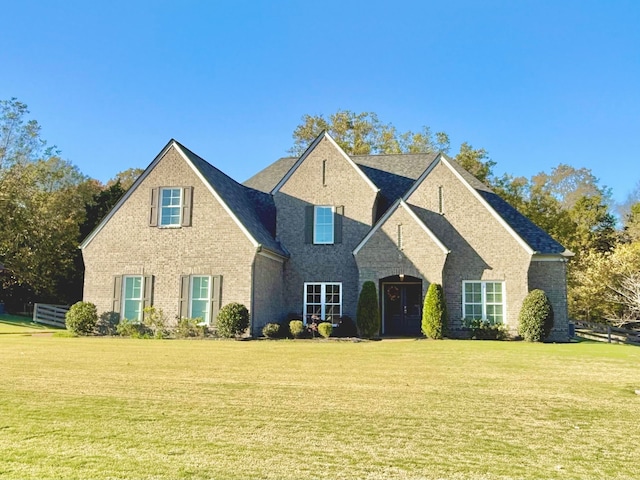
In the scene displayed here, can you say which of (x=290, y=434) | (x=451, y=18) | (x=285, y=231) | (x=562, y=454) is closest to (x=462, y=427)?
(x=562, y=454)

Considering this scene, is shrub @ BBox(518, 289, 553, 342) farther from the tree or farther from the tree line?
the tree

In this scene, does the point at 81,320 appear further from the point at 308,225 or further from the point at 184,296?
the point at 308,225

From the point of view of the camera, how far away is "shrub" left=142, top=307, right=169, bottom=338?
72.3 feet

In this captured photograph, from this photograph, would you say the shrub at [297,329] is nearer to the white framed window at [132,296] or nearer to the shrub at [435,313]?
the shrub at [435,313]

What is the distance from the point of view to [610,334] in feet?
84.0

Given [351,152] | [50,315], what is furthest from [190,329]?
[351,152]

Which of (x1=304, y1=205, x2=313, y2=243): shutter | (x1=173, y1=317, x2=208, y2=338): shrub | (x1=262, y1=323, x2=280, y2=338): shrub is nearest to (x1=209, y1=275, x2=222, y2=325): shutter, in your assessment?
(x1=173, y1=317, x2=208, y2=338): shrub

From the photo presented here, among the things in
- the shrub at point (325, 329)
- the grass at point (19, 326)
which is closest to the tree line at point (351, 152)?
the grass at point (19, 326)

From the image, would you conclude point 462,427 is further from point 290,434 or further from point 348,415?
point 290,434

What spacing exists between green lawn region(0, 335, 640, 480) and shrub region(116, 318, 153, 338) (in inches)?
372

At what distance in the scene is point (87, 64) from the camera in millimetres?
18594

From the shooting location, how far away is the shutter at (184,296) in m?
22.3

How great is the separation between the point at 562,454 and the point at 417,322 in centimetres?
1881

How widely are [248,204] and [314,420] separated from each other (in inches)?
779
